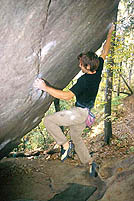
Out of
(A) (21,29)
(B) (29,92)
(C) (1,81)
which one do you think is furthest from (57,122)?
(A) (21,29)

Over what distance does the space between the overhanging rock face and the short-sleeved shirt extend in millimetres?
952

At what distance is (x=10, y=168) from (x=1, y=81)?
6.09 metres

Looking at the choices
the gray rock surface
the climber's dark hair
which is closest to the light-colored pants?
the climber's dark hair

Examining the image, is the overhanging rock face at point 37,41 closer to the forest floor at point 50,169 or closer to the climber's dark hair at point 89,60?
the climber's dark hair at point 89,60

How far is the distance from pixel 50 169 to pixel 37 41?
5.93 meters

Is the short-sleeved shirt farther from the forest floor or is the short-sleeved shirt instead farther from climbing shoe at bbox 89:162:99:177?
the forest floor

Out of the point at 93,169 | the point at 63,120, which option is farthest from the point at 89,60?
the point at 93,169

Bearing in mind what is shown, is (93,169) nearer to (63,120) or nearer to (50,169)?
(63,120)

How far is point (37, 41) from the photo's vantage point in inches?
143

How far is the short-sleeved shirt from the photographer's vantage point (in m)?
4.38

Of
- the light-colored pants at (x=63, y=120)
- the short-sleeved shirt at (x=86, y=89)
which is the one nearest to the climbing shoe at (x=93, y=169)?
the light-colored pants at (x=63, y=120)

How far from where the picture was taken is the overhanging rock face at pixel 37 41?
308 cm

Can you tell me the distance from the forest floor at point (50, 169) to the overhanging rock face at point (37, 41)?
2180 mm

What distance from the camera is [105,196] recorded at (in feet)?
16.4
